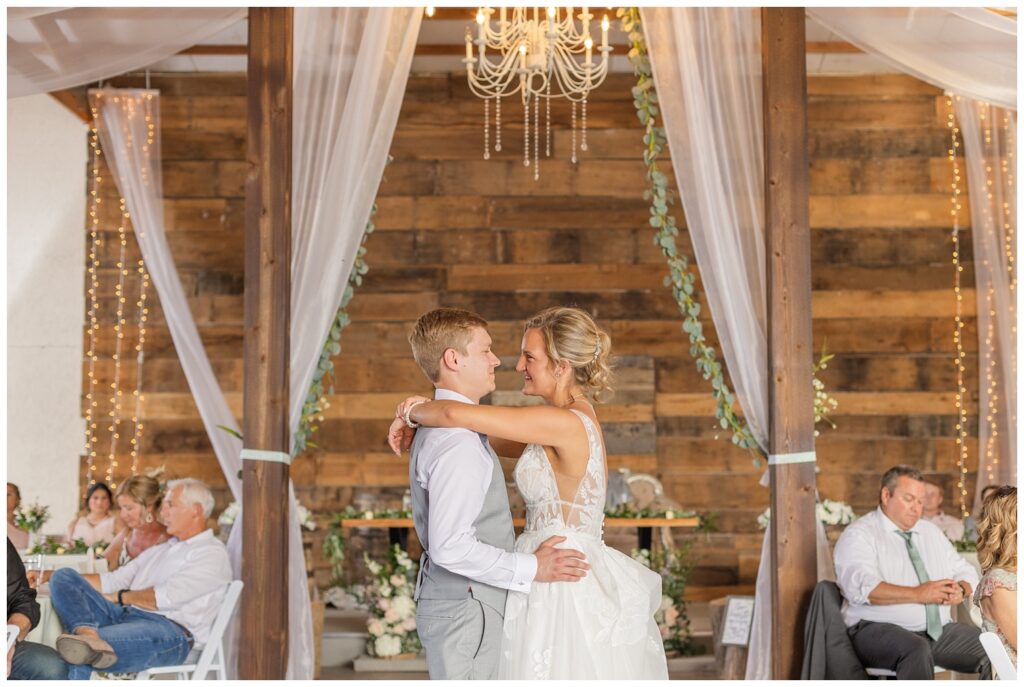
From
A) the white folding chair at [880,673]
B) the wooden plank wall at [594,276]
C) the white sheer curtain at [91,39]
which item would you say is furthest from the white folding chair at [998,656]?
the wooden plank wall at [594,276]

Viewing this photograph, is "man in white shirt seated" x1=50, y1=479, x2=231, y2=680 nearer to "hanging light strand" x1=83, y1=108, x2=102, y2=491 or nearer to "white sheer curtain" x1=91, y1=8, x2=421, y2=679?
"white sheer curtain" x1=91, y1=8, x2=421, y2=679

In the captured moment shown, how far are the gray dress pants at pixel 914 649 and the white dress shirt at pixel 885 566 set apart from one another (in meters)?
0.06

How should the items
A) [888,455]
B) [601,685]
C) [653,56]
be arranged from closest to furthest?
[601,685] < [653,56] < [888,455]

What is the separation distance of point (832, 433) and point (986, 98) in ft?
11.8

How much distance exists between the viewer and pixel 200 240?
793cm

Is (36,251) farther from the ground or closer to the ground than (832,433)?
farther from the ground

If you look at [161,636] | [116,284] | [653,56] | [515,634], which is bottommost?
[161,636]

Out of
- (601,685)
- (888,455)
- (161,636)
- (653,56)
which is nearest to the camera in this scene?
→ (601,685)

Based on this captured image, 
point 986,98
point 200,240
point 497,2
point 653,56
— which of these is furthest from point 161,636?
point 200,240

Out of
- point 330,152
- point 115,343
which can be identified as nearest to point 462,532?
point 330,152

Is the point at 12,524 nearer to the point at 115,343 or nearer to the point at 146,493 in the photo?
the point at 146,493

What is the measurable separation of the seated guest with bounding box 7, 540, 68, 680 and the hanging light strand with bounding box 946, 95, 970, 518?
5810 millimetres

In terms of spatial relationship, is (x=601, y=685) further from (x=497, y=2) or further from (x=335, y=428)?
(x=335, y=428)

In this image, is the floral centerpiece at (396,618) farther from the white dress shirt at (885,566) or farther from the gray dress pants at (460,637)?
the gray dress pants at (460,637)
